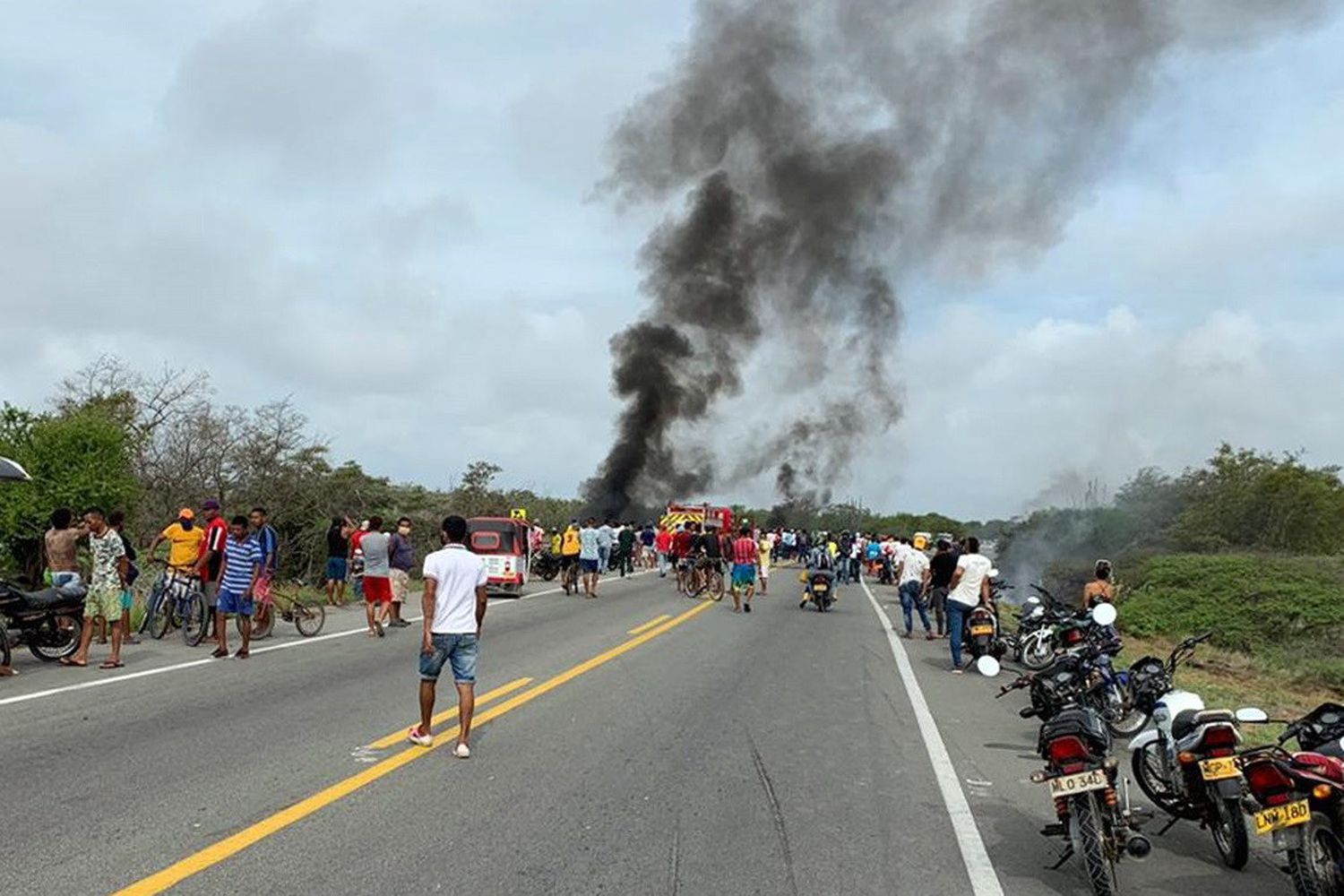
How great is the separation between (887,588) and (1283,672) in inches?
549

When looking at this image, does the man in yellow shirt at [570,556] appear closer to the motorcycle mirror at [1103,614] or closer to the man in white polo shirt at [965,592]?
the man in white polo shirt at [965,592]

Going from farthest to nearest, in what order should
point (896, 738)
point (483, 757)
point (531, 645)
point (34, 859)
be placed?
point (531, 645)
point (896, 738)
point (483, 757)
point (34, 859)

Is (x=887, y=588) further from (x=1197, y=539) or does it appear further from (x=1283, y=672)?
(x=1197, y=539)

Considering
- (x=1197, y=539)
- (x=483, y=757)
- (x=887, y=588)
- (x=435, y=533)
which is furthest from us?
(x=1197, y=539)

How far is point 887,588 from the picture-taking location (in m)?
32.3

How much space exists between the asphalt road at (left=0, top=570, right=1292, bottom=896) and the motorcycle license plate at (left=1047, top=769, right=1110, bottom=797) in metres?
0.51

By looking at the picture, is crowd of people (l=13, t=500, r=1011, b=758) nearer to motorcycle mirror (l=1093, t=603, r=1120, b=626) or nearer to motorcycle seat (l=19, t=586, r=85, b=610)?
motorcycle seat (l=19, t=586, r=85, b=610)

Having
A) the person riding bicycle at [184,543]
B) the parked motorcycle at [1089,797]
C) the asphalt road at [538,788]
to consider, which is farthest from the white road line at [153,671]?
the parked motorcycle at [1089,797]

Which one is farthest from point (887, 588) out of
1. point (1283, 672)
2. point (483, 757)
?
point (483, 757)

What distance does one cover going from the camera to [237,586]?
39.7ft

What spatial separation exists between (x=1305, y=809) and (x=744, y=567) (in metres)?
16.3

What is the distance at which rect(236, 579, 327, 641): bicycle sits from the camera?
46.4 ft

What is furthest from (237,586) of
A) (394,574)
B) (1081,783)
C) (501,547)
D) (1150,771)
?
(501,547)

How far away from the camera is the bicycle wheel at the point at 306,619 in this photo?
14688 mm
